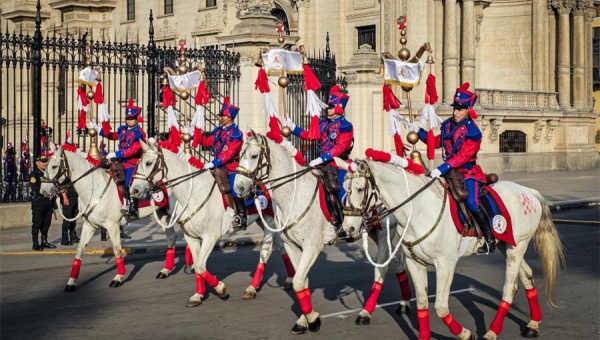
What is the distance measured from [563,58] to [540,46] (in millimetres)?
1435

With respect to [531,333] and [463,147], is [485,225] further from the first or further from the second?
[531,333]

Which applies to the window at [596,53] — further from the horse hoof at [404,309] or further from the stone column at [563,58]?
the horse hoof at [404,309]

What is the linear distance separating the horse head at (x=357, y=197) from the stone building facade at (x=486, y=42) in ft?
85.9

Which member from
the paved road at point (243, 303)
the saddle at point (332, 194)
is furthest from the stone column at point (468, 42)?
the saddle at point (332, 194)

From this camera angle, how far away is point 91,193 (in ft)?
41.6

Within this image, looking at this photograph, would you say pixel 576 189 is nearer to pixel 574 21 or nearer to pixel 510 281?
pixel 574 21

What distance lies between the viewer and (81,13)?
46.8m

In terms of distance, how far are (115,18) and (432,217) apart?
41825mm

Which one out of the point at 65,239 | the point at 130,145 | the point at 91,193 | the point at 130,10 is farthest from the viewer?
the point at 130,10

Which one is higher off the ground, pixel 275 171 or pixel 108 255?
pixel 275 171

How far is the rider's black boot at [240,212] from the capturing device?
1185 cm

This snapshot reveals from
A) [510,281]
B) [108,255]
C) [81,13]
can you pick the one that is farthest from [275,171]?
[81,13]

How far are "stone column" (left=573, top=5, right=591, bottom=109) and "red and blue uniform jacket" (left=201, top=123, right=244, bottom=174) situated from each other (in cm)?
3314

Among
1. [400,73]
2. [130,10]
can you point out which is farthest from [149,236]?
[130,10]
